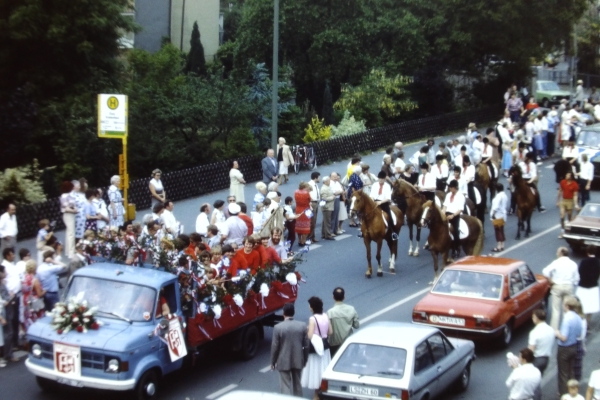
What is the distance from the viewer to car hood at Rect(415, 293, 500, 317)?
15.3 m

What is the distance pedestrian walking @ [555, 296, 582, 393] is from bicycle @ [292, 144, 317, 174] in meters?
20.0

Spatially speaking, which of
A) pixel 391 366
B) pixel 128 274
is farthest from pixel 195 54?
pixel 391 366

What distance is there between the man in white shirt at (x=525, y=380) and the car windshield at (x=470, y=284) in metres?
4.00

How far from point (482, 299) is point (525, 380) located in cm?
413

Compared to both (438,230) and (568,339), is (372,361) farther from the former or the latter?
(438,230)

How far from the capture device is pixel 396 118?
42.9m

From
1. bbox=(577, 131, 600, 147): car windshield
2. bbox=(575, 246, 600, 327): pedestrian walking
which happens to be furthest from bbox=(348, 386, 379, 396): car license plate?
bbox=(577, 131, 600, 147): car windshield

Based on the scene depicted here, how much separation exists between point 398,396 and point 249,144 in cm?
2317

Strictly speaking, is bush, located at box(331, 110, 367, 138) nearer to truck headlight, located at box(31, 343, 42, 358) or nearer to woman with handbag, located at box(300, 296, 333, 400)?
woman with handbag, located at box(300, 296, 333, 400)

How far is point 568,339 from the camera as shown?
530 inches

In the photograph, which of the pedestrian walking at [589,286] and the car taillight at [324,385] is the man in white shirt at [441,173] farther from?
the car taillight at [324,385]

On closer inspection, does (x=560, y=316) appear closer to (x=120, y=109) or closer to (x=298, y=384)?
(x=298, y=384)

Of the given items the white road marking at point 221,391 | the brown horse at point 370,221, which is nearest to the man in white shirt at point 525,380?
the white road marking at point 221,391

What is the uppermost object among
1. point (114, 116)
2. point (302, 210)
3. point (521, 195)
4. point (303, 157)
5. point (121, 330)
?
point (114, 116)
